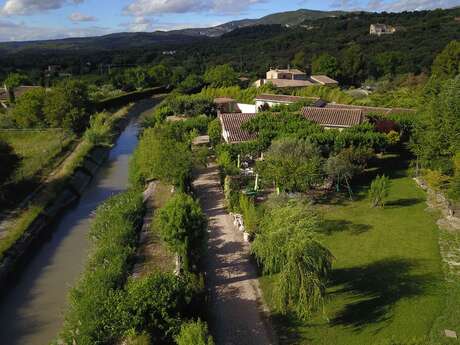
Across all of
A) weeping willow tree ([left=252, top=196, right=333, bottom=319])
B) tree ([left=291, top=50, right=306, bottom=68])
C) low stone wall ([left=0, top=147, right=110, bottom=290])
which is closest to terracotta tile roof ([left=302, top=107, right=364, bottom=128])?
low stone wall ([left=0, top=147, right=110, bottom=290])

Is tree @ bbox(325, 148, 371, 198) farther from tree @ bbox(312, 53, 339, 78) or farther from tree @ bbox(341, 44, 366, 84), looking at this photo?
tree @ bbox(341, 44, 366, 84)

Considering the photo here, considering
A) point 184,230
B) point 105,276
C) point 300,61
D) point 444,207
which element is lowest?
point 444,207

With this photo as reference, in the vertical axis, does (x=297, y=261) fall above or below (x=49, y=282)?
above

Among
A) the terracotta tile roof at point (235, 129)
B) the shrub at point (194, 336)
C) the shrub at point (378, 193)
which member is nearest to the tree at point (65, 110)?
the terracotta tile roof at point (235, 129)

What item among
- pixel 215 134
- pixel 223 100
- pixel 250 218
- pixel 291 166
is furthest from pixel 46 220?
pixel 223 100

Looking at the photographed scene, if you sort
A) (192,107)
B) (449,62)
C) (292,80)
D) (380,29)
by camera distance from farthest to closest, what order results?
(380,29) → (292,80) → (449,62) → (192,107)

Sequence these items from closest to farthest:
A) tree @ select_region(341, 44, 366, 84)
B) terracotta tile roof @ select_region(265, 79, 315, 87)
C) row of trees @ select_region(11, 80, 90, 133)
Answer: row of trees @ select_region(11, 80, 90, 133)
terracotta tile roof @ select_region(265, 79, 315, 87)
tree @ select_region(341, 44, 366, 84)

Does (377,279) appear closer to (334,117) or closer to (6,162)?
(334,117)

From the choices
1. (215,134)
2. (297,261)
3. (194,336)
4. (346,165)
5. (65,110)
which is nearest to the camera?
(194,336)

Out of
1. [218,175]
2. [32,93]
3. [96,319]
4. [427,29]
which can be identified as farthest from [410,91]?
[427,29]
